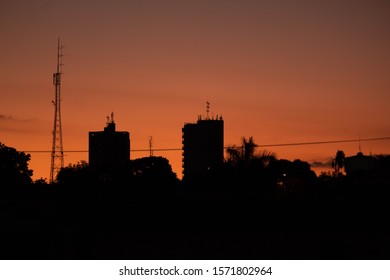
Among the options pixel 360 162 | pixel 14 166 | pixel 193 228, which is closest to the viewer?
pixel 193 228

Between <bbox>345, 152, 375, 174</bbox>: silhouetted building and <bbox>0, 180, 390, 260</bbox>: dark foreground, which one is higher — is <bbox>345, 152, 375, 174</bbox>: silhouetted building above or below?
above

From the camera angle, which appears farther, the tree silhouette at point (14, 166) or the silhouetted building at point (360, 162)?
the silhouetted building at point (360, 162)

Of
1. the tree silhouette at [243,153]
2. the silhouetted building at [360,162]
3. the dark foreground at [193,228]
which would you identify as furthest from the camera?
the silhouetted building at [360,162]

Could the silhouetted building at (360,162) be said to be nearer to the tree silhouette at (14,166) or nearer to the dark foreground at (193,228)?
the tree silhouette at (14,166)

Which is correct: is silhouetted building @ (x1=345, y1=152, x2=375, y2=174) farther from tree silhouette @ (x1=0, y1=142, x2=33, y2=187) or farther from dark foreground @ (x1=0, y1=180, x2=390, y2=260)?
dark foreground @ (x1=0, y1=180, x2=390, y2=260)

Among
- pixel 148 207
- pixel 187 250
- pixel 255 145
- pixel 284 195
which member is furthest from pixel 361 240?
pixel 255 145

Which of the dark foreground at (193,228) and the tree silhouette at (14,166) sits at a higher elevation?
the tree silhouette at (14,166)

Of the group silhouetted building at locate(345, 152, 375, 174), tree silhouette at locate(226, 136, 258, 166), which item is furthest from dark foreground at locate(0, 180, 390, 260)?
silhouetted building at locate(345, 152, 375, 174)

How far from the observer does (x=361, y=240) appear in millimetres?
38125

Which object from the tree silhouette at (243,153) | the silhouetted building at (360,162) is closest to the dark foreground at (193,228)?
the tree silhouette at (243,153)

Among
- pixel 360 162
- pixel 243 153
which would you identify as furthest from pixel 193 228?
pixel 360 162

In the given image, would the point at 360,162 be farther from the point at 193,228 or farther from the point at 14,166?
the point at 193,228

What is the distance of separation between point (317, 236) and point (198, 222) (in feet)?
31.7
